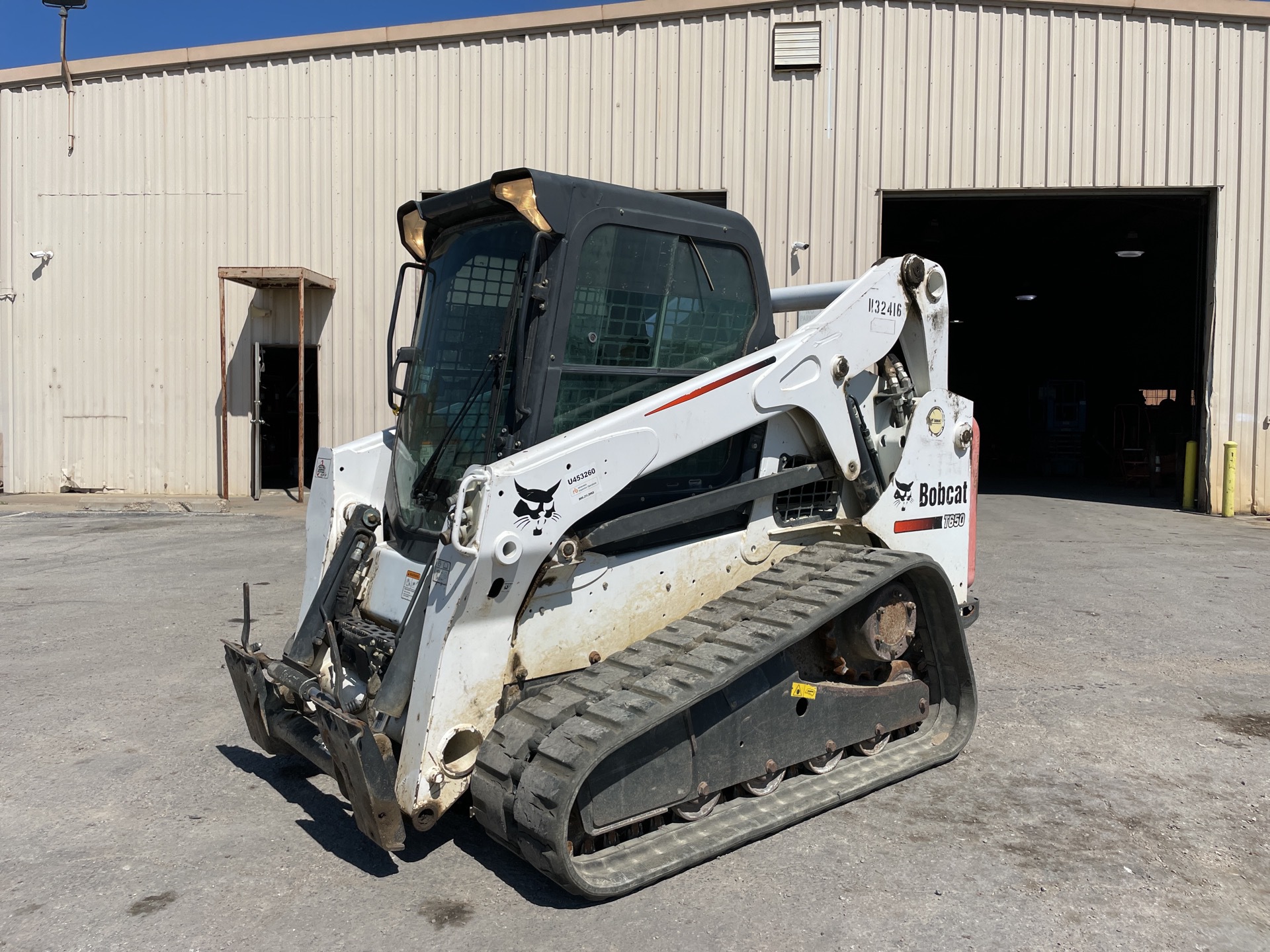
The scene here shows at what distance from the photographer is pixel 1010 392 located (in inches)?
1236

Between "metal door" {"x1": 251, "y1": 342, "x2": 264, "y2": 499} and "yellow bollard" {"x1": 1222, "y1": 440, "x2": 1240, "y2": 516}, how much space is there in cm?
1391

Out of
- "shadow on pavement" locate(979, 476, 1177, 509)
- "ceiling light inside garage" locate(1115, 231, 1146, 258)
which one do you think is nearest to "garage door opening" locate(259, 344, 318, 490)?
"shadow on pavement" locate(979, 476, 1177, 509)

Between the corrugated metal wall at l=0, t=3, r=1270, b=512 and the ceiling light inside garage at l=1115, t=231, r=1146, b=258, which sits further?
the ceiling light inside garage at l=1115, t=231, r=1146, b=258

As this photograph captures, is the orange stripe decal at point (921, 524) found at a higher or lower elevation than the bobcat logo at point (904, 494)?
lower

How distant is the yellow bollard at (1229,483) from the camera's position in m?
14.0

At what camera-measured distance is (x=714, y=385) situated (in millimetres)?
4133

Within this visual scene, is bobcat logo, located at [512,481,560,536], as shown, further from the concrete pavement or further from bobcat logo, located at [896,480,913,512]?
bobcat logo, located at [896,480,913,512]

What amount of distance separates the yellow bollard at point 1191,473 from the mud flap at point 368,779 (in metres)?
14.7

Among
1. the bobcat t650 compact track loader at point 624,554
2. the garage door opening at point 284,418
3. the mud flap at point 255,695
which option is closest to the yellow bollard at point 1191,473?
the bobcat t650 compact track loader at point 624,554

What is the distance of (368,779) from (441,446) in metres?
1.49

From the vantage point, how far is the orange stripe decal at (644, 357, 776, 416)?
156 inches

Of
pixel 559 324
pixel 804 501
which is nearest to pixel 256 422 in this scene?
pixel 804 501

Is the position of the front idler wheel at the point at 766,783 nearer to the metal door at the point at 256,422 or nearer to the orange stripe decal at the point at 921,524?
the orange stripe decal at the point at 921,524

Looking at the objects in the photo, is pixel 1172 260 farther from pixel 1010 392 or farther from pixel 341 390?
pixel 341 390
